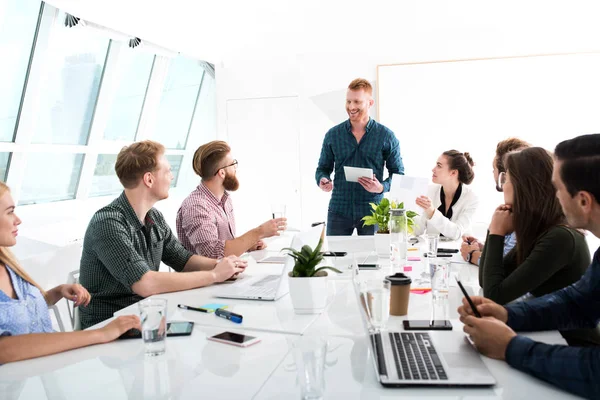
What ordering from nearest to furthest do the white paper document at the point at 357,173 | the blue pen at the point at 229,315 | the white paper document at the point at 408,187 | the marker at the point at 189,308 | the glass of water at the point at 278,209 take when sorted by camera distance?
the blue pen at the point at 229,315, the marker at the point at 189,308, the glass of water at the point at 278,209, the white paper document at the point at 408,187, the white paper document at the point at 357,173

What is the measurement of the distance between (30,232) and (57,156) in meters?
0.98

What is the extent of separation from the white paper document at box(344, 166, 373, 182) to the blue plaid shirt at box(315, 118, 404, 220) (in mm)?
241

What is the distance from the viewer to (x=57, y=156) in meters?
5.07

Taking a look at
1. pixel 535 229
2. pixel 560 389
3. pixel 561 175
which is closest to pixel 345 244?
pixel 535 229

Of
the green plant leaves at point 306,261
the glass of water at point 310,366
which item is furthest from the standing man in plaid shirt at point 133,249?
the glass of water at point 310,366

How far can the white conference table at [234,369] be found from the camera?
1161 millimetres

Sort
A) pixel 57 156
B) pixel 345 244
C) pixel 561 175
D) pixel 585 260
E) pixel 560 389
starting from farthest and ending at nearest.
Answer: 1. pixel 57 156
2. pixel 345 244
3. pixel 585 260
4. pixel 561 175
5. pixel 560 389

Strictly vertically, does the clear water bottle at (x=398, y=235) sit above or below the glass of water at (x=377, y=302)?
above

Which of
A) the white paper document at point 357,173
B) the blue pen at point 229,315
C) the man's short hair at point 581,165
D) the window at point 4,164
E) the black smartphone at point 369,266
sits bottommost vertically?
the blue pen at point 229,315

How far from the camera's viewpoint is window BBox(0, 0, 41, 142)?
421 centimetres

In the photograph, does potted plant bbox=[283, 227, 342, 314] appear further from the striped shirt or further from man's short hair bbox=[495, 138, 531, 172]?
man's short hair bbox=[495, 138, 531, 172]

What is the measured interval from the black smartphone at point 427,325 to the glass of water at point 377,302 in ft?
0.29

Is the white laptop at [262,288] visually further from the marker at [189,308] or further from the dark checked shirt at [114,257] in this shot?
the dark checked shirt at [114,257]

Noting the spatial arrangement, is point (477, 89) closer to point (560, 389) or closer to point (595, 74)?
point (595, 74)
